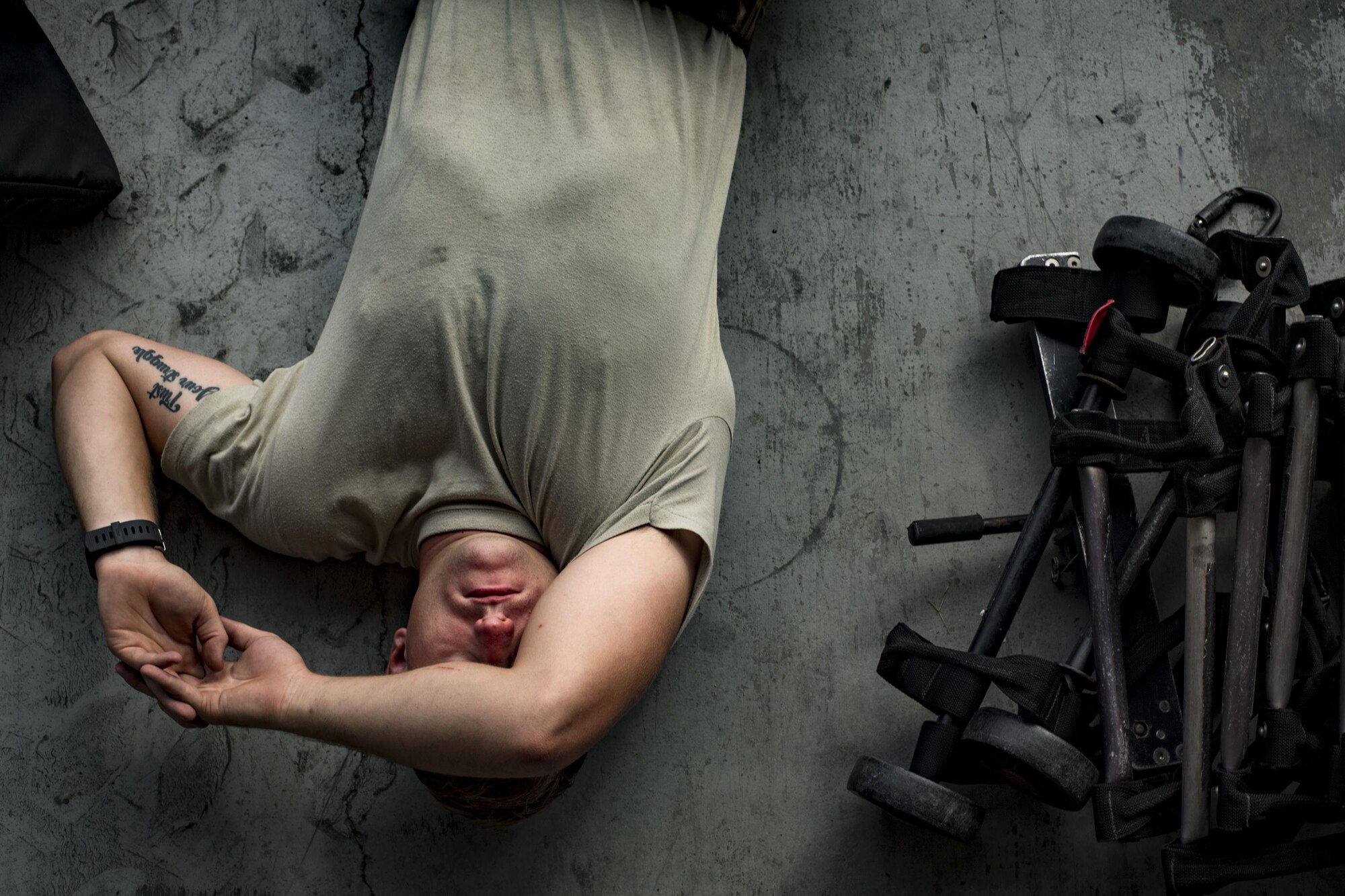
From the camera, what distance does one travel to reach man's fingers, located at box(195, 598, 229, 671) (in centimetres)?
179

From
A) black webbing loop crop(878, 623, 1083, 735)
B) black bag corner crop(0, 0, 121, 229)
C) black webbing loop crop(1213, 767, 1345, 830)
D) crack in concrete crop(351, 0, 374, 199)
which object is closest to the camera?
black webbing loop crop(1213, 767, 1345, 830)

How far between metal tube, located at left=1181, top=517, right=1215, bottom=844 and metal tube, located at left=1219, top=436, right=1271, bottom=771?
0.10ft

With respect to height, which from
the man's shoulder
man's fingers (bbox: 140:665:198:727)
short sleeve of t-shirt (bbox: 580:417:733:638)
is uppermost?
the man's shoulder

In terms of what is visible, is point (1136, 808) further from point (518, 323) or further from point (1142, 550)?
point (518, 323)

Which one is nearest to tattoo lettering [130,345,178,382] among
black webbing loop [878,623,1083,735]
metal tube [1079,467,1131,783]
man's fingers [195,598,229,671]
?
man's fingers [195,598,229,671]

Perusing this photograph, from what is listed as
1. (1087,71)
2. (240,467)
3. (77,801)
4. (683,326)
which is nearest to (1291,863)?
(683,326)

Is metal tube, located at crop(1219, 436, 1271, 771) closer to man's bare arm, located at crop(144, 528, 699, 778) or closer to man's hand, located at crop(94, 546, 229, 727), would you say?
man's bare arm, located at crop(144, 528, 699, 778)

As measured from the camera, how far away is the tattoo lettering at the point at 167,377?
1.93 m

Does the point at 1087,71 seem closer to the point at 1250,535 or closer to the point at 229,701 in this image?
the point at 1250,535

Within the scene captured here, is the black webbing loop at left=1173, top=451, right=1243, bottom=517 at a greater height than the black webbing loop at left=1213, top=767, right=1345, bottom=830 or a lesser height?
greater

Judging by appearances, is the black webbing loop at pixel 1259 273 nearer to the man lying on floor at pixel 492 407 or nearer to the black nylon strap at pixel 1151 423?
the black nylon strap at pixel 1151 423

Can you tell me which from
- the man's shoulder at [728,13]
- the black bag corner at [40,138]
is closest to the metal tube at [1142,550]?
the man's shoulder at [728,13]

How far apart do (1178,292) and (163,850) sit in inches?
82.9

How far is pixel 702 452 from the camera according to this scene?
1.79m
